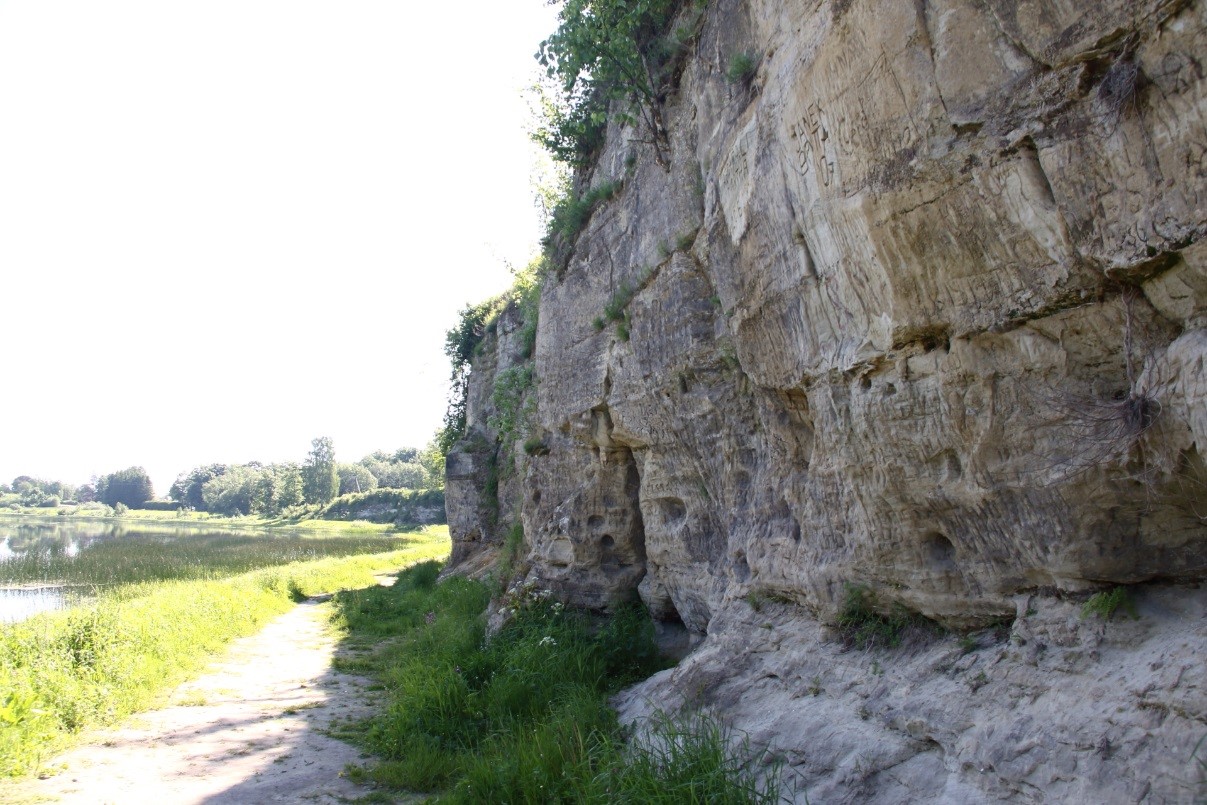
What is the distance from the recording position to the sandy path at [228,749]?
6.79 m

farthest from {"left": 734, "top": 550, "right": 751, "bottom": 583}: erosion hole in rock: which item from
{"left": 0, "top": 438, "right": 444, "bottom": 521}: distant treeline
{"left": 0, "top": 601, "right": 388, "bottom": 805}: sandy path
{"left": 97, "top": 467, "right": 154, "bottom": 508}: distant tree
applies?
{"left": 97, "top": 467, "right": 154, "bottom": 508}: distant tree

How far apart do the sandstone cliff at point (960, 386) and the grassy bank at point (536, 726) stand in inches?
21.2

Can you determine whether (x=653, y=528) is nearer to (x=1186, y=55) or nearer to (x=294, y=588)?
(x=1186, y=55)

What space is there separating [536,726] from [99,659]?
6.98m

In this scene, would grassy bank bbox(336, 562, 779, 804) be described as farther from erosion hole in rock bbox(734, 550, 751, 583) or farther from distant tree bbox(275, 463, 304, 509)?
distant tree bbox(275, 463, 304, 509)

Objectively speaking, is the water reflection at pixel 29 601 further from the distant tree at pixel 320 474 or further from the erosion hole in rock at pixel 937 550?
the distant tree at pixel 320 474

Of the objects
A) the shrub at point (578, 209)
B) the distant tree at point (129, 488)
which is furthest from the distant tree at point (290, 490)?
the shrub at point (578, 209)

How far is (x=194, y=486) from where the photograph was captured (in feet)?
464

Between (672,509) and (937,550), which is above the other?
(672,509)

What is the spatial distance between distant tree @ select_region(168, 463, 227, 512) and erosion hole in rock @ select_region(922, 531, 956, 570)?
148789mm

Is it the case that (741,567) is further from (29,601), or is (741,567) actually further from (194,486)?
(194,486)

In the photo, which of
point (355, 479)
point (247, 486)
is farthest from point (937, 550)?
→ point (247, 486)

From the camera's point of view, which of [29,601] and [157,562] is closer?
[29,601]

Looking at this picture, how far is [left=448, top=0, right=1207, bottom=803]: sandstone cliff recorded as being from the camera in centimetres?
325
